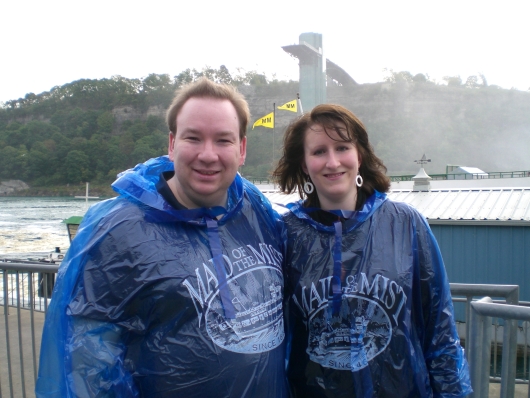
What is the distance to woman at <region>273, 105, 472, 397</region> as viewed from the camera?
5.49 ft

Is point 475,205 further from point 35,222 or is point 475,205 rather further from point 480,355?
point 35,222

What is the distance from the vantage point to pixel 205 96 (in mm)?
1611

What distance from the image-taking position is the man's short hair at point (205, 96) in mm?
1616

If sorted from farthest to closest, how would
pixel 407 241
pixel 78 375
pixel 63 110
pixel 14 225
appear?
pixel 63 110
pixel 14 225
pixel 407 241
pixel 78 375

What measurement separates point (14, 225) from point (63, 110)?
→ 29097 millimetres

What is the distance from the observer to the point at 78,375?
1.39 m

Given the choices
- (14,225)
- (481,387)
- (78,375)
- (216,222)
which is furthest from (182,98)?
(14,225)

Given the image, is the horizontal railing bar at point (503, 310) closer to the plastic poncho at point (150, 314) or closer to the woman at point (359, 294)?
the woman at point (359, 294)

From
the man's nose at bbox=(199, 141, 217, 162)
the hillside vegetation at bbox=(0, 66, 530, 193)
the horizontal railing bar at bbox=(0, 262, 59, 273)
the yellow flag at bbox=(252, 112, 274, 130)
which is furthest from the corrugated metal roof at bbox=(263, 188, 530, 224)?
the hillside vegetation at bbox=(0, 66, 530, 193)

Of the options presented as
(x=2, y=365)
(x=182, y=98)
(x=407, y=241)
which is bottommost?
(x=2, y=365)

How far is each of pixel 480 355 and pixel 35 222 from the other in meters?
59.1

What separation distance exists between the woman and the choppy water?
35239mm

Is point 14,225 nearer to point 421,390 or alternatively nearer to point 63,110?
point 63,110

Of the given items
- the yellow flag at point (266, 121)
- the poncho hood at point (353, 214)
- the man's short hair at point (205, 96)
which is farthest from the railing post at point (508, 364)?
the yellow flag at point (266, 121)
